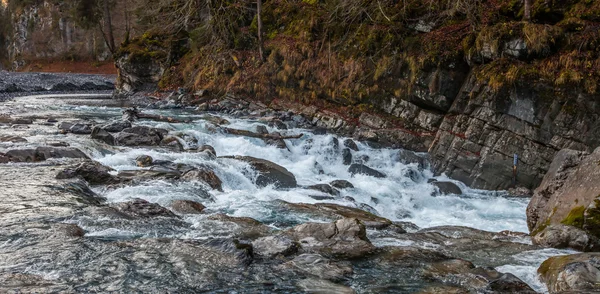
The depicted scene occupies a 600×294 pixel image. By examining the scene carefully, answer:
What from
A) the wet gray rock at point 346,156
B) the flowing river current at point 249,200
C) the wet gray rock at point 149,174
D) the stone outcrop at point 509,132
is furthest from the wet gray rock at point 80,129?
the stone outcrop at point 509,132

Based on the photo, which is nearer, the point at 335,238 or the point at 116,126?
the point at 335,238

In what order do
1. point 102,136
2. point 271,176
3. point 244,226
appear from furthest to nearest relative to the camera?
point 102,136
point 271,176
point 244,226

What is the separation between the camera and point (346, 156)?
14.9m

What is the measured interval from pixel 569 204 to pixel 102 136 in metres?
12.1

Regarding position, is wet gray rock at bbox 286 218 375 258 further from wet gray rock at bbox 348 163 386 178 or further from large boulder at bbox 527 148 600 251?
wet gray rock at bbox 348 163 386 178

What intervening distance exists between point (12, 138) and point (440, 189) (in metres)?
12.1

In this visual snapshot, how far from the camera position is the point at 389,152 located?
15.1 meters

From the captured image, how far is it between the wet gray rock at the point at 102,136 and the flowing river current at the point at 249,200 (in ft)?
1.11

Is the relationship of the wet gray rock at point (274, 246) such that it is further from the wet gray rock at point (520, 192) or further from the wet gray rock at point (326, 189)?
the wet gray rock at point (520, 192)

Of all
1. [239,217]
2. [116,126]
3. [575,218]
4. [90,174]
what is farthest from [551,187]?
[116,126]

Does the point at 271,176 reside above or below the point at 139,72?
below

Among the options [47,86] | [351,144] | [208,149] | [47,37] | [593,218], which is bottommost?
[47,86]

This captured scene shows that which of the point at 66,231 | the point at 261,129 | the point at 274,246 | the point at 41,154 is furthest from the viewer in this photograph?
the point at 261,129

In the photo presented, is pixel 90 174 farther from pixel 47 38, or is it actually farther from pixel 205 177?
pixel 47 38
